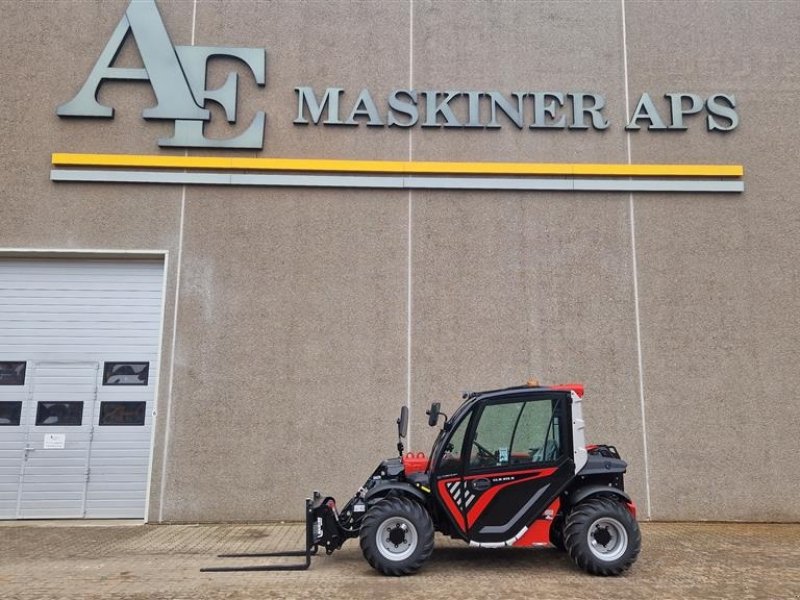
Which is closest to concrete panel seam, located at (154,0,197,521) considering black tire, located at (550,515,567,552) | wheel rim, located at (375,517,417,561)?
wheel rim, located at (375,517,417,561)

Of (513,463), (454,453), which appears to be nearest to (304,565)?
(454,453)

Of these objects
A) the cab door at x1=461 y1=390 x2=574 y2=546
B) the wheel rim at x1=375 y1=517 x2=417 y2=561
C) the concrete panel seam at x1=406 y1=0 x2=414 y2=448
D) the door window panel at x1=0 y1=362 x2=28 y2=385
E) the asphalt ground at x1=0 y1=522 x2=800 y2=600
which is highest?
the concrete panel seam at x1=406 y1=0 x2=414 y2=448

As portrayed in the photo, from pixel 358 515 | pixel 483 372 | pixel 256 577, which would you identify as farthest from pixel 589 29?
pixel 256 577

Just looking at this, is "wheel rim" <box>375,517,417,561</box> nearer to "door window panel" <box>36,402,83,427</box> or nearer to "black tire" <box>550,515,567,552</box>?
"black tire" <box>550,515,567,552</box>

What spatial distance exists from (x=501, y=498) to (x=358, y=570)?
1.65 meters

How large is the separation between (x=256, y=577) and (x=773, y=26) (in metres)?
11.6

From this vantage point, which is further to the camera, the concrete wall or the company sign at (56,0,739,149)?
the company sign at (56,0,739,149)

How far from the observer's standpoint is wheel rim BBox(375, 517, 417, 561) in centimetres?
614

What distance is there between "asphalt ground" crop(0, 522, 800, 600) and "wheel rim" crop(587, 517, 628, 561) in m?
0.25

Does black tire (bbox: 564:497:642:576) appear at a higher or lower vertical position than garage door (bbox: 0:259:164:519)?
lower

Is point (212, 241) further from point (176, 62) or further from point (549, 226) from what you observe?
point (549, 226)

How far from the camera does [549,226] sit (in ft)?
32.7

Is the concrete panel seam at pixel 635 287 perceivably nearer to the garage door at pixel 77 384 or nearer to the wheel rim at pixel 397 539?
the wheel rim at pixel 397 539

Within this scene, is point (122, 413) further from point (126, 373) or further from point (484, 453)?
point (484, 453)
